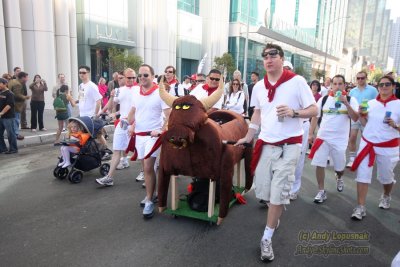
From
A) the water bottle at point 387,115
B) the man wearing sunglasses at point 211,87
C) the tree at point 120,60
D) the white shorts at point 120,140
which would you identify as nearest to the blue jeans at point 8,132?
the white shorts at point 120,140

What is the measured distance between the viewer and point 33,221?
4.36 m

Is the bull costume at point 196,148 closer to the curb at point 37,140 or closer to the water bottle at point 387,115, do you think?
the water bottle at point 387,115

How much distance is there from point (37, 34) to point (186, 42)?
17.8 metres

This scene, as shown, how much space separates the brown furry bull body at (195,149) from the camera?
364 cm

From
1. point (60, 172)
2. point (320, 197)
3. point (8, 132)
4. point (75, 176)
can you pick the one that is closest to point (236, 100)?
point (320, 197)

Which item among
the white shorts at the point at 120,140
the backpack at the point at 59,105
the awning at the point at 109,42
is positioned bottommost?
the white shorts at the point at 120,140

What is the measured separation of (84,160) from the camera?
614 cm

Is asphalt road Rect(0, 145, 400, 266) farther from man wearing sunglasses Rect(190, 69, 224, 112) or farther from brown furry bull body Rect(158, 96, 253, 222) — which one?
man wearing sunglasses Rect(190, 69, 224, 112)

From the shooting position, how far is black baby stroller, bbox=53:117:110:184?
600cm

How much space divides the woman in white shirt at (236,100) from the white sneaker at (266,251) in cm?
387

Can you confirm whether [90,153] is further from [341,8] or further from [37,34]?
[341,8]

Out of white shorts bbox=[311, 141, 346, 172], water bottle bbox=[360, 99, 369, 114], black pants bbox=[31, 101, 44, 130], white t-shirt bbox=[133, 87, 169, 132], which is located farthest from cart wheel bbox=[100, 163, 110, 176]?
black pants bbox=[31, 101, 44, 130]

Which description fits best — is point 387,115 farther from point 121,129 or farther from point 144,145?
point 121,129

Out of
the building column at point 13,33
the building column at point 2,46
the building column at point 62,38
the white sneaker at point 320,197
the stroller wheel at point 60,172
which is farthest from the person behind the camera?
the building column at point 62,38
